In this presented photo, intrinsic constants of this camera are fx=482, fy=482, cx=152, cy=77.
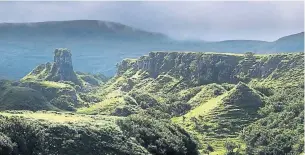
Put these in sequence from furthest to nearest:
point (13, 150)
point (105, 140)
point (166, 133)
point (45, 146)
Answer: point (166, 133) → point (105, 140) → point (45, 146) → point (13, 150)

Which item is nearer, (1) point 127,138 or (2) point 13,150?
(2) point 13,150

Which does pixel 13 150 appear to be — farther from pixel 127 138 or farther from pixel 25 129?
pixel 127 138

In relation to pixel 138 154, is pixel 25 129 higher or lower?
higher

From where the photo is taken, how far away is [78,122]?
138750mm

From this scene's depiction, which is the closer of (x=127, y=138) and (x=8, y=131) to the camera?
(x=8, y=131)

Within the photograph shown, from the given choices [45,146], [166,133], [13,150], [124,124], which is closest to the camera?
[13,150]

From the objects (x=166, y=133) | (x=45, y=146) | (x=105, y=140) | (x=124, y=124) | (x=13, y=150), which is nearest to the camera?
(x=13, y=150)

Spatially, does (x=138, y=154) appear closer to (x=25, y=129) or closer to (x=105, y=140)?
(x=105, y=140)

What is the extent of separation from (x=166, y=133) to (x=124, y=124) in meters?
18.1

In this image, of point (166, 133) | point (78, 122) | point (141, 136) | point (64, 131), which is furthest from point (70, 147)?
point (166, 133)

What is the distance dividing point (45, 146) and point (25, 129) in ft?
22.6

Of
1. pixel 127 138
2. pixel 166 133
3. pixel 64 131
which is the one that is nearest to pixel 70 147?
pixel 64 131

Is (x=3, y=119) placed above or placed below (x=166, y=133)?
above

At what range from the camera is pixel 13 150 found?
114312 mm
